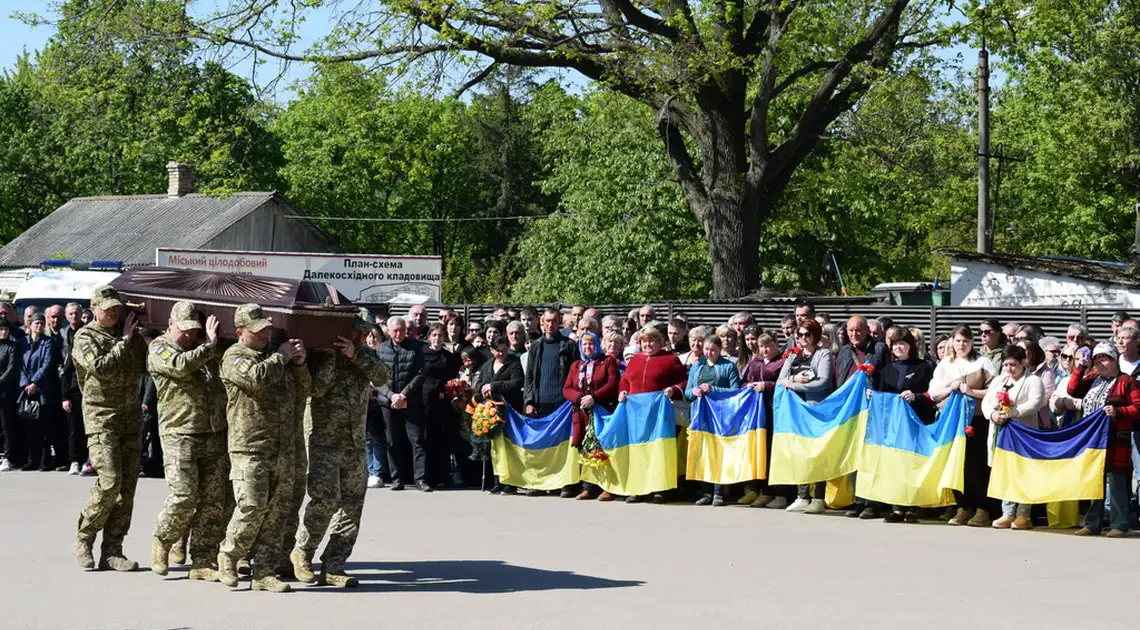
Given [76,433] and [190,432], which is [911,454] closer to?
[190,432]

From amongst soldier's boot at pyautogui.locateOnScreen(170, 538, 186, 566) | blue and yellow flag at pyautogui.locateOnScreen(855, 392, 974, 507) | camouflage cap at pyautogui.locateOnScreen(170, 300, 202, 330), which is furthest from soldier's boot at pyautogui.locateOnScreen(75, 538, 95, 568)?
blue and yellow flag at pyautogui.locateOnScreen(855, 392, 974, 507)

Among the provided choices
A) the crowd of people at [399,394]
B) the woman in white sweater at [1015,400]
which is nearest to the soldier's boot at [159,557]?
the crowd of people at [399,394]

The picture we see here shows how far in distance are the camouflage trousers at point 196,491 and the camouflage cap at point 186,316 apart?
690 mm

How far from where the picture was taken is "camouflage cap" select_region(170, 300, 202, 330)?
9703 millimetres

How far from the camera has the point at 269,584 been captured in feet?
31.2

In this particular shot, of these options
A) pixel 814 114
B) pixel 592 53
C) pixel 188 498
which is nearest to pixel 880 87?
pixel 814 114

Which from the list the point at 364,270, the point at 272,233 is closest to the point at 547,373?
the point at 364,270

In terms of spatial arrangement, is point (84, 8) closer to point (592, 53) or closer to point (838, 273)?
point (592, 53)

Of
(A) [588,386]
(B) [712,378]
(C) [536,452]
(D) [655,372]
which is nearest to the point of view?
(B) [712,378]

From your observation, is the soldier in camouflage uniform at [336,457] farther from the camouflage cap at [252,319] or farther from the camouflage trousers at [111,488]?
the camouflage trousers at [111,488]

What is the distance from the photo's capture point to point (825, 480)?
569 inches

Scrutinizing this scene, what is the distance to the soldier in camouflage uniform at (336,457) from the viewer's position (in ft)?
31.9

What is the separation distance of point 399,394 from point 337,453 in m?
6.92

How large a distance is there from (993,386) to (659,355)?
11.5 ft
